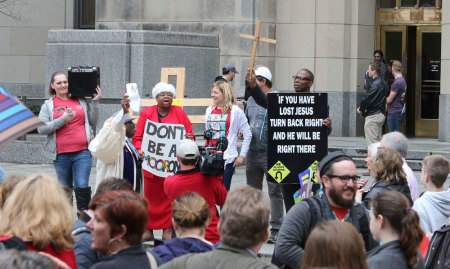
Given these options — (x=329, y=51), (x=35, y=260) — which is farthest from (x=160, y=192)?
(x=329, y=51)

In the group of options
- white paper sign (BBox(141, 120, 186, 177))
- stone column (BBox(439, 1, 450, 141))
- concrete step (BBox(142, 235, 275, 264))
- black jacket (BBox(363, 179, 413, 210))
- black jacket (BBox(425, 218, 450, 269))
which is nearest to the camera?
black jacket (BBox(425, 218, 450, 269))

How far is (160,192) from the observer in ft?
33.6

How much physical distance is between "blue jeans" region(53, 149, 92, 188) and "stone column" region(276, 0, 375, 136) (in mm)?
12229

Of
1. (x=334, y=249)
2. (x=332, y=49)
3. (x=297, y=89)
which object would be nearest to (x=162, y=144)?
(x=297, y=89)

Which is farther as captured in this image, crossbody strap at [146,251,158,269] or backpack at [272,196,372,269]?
backpack at [272,196,372,269]

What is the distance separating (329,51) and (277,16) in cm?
152

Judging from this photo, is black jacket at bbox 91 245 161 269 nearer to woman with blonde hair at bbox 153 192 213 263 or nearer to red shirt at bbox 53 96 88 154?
woman with blonde hair at bbox 153 192 213 263

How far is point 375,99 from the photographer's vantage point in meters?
17.9

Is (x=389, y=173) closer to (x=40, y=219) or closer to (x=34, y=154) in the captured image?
(x=40, y=219)

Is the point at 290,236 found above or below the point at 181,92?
below

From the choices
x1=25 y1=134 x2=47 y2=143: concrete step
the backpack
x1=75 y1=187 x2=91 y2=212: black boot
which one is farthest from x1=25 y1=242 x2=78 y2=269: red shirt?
x1=25 y1=134 x2=47 y2=143: concrete step

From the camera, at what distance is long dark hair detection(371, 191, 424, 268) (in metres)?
5.29

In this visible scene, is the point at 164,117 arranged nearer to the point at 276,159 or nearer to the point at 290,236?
the point at 276,159

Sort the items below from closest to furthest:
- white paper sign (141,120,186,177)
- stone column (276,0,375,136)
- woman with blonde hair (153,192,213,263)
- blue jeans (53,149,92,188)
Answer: woman with blonde hair (153,192,213,263) < white paper sign (141,120,186,177) < blue jeans (53,149,92,188) < stone column (276,0,375,136)
